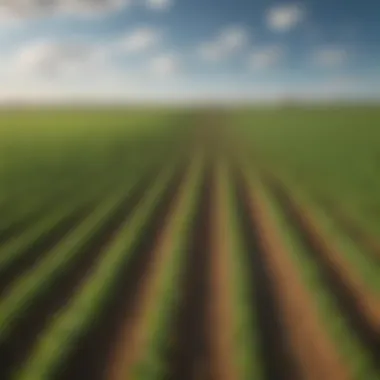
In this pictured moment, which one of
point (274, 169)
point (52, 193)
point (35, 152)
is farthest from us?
point (35, 152)

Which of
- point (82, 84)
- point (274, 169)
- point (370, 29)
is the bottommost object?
point (274, 169)

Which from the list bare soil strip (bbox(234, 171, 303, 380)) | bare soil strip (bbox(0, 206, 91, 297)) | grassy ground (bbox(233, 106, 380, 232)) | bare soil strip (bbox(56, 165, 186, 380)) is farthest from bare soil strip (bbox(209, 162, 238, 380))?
grassy ground (bbox(233, 106, 380, 232))

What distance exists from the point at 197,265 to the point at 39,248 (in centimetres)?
282

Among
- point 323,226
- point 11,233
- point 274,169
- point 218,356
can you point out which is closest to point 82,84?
point 11,233

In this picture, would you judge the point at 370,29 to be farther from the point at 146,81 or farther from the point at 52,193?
the point at 52,193

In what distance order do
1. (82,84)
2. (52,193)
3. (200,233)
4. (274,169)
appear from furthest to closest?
(274,169) < (52,193) < (82,84) < (200,233)

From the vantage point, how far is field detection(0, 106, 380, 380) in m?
5.45

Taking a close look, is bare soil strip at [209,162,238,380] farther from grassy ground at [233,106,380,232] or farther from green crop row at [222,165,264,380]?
grassy ground at [233,106,380,232]

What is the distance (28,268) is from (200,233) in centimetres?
310

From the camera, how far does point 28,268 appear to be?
753 centimetres

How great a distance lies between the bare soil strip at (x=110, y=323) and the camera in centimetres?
528

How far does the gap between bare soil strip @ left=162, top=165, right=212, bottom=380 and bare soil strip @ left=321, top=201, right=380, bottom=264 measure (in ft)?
8.85

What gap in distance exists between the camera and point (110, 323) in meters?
6.08

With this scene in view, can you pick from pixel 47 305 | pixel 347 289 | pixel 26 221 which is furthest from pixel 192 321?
pixel 26 221
